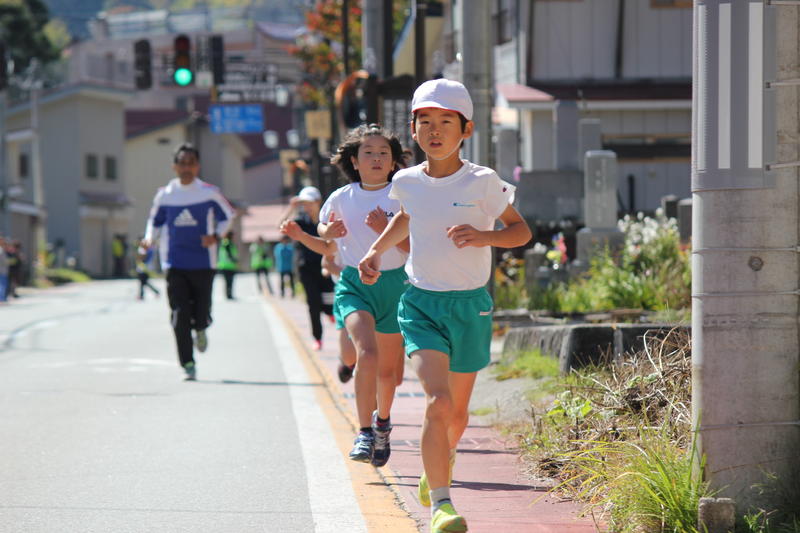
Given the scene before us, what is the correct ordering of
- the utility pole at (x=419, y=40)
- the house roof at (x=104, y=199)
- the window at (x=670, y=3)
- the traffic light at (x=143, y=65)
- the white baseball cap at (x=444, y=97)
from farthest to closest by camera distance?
the house roof at (x=104, y=199) < the traffic light at (x=143, y=65) < the window at (x=670, y=3) < the utility pole at (x=419, y=40) < the white baseball cap at (x=444, y=97)

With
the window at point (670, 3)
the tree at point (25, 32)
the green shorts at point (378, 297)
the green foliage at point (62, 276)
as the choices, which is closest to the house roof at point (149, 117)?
the tree at point (25, 32)

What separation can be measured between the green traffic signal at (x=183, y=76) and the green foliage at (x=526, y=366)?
17.2 m

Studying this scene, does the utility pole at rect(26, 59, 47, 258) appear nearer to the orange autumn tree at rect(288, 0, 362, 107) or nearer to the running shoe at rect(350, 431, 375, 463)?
the orange autumn tree at rect(288, 0, 362, 107)

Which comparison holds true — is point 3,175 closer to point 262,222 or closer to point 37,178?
point 37,178

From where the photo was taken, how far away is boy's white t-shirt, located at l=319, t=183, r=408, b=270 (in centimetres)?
818

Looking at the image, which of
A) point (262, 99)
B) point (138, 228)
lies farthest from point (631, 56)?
point (138, 228)

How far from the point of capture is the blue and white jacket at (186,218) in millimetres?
13359

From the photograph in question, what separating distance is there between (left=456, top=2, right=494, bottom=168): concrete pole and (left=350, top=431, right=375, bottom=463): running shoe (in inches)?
229

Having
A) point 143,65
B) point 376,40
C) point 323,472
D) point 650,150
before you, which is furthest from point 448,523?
point 143,65

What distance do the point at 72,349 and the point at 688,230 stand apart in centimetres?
752

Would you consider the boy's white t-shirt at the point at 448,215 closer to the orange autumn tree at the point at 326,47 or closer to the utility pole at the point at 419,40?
the utility pole at the point at 419,40

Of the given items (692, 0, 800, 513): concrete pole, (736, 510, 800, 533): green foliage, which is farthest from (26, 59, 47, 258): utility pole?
(736, 510, 800, 533): green foliage

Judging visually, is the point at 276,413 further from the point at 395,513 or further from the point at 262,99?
the point at 262,99

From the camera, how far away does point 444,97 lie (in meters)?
6.19
